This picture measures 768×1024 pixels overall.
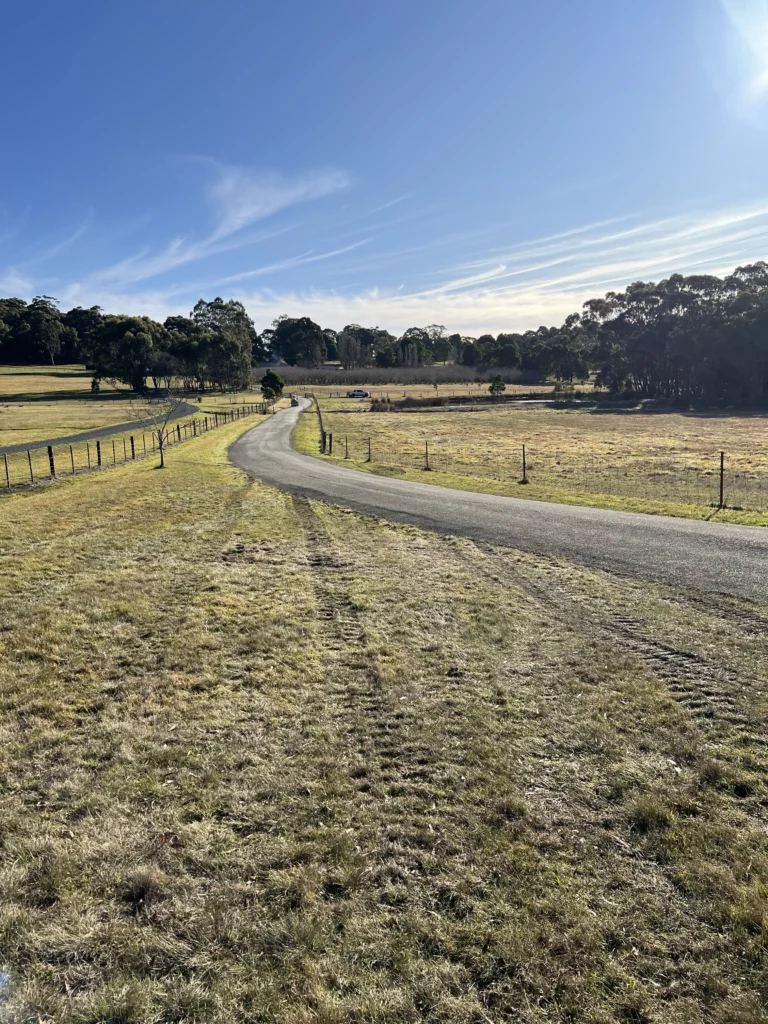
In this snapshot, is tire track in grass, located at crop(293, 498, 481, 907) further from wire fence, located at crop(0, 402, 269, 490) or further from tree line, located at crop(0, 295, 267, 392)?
tree line, located at crop(0, 295, 267, 392)

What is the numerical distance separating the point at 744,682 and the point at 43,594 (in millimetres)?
9804

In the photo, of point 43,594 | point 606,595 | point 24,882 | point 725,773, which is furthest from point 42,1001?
point 606,595

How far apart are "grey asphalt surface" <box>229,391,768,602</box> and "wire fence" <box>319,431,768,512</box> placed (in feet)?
12.8

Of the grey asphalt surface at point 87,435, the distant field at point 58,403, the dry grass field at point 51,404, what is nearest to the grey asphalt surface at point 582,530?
the grey asphalt surface at point 87,435

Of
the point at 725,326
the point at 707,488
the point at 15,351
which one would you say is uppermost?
the point at 15,351

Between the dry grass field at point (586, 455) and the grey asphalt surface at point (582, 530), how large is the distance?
208cm

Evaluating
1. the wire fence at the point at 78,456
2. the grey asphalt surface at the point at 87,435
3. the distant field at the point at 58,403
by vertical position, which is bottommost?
the wire fence at the point at 78,456

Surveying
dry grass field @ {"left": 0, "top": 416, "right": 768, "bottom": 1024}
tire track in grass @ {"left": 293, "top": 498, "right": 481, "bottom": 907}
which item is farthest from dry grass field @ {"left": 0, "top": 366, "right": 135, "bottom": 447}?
tire track in grass @ {"left": 293, "top": 498, "right": 481, "bottom": 907}

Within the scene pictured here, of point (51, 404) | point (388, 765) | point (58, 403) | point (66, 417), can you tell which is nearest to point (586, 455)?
point (388, 765)

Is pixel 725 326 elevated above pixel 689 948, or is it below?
above

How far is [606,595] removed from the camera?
907cm

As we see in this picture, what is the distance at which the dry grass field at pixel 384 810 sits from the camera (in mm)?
3037

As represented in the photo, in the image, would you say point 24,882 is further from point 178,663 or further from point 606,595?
point 606,595

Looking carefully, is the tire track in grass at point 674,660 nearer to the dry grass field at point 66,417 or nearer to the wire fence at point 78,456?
the wire fence at point 78,456
